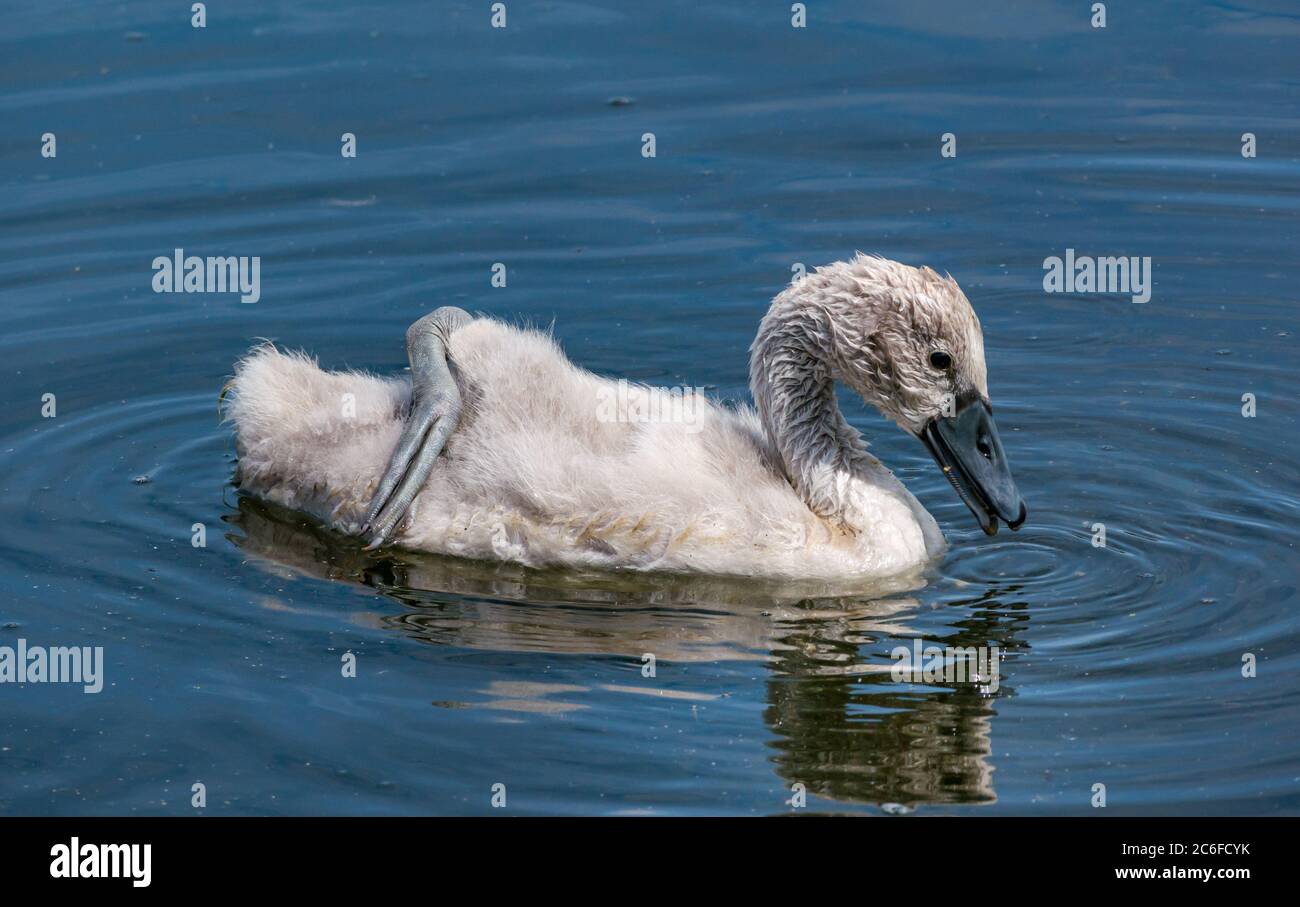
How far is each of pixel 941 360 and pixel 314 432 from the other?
2763 mm

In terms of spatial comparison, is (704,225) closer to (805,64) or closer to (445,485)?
(805,64)

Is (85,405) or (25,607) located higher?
(85,405)

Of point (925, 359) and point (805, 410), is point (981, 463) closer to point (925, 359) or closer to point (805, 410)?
point (925, 359)

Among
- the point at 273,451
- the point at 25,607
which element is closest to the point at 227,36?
the point at 273,451

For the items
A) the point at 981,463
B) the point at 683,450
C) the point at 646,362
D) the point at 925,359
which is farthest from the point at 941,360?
the point at 646,362

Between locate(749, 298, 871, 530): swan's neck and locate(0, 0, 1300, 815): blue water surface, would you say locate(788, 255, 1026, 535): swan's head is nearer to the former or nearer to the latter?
locate(749, 298, 871, 530): swan's neck

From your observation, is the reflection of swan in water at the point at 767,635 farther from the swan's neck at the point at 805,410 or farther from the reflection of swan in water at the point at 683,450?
the swan's neck at the point at 805,410

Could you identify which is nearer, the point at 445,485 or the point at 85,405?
the point at 445,485

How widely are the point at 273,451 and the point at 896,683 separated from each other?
3117 millimetres

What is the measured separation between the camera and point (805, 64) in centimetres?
1384

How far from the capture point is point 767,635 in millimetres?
7934


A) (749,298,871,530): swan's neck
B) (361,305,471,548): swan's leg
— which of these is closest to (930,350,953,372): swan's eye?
(749,298,871,530): swan's neck

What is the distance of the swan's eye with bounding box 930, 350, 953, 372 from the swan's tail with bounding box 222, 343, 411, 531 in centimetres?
233

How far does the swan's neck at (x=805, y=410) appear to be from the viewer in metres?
8.53
